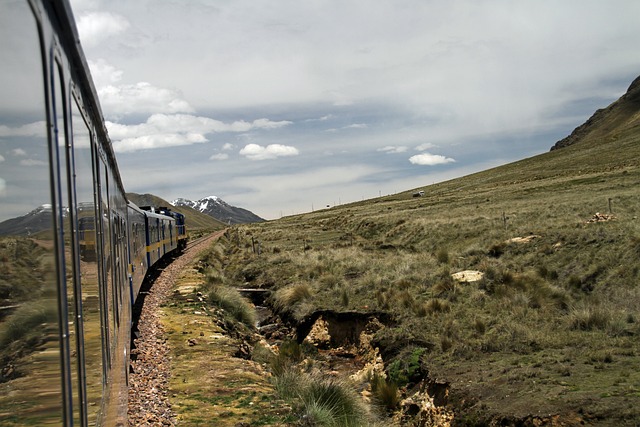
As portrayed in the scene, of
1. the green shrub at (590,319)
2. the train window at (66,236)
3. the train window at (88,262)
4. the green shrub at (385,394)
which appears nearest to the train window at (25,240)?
the train window at (66,236)

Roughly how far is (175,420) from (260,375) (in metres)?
2.85

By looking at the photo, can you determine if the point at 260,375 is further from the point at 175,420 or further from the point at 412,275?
the point at 412,275

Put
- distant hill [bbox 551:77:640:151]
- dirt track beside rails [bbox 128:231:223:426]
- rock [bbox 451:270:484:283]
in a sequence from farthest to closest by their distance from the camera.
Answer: distant hill [bbox 551:77:640:151], rock [bbox 451:270:484:283], dirt track beside rails [bbox 128:231:223:426]

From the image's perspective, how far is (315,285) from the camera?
2009 centimetres

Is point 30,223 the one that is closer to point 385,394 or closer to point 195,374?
point 195,374

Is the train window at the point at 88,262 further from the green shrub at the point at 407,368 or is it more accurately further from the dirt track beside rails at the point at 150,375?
the green shrub at the point at 407,368

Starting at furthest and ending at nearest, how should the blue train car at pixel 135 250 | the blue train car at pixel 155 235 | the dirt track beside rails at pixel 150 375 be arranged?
the blue train car at pixel 155 235 → the blue train car at pixel 135 250 → the dirt track beside rails at pixel 150 375

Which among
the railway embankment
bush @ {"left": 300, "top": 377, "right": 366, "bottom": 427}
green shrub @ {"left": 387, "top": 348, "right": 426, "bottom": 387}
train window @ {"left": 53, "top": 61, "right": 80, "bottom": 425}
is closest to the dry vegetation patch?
green shrub @ {"left": 387, "top": 348, "right": 426, "bottom": 387}

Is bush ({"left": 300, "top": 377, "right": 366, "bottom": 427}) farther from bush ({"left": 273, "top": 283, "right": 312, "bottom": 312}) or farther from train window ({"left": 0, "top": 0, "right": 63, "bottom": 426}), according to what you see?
bush ({"left": 273, "top": 283, "right": 312, "bottom": 312})

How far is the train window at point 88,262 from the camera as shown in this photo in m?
3.42

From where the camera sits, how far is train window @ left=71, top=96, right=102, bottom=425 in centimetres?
342

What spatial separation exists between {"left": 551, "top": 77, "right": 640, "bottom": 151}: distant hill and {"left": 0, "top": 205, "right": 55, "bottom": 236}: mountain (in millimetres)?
145355

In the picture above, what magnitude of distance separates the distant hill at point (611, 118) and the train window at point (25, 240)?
477 feet

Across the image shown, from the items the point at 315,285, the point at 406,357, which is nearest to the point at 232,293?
the point at 315,285
